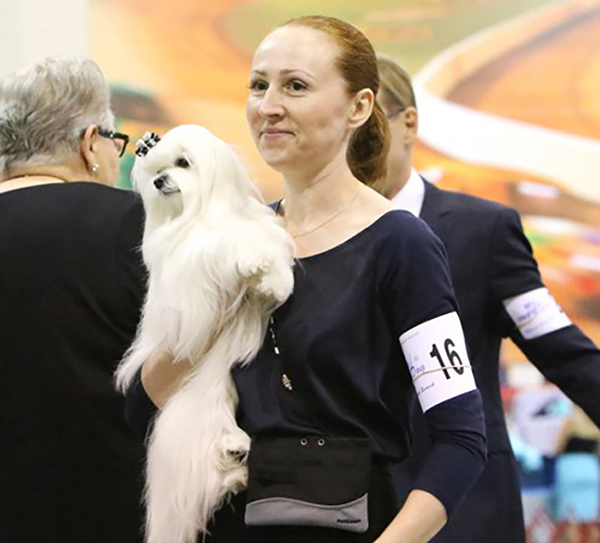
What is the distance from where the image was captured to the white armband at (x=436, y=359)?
1.54 meters

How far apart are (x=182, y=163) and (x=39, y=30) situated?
2726 millimetres

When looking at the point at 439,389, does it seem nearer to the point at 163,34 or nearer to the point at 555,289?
the point at 555,289

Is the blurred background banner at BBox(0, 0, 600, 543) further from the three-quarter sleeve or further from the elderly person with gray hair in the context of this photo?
the three-quarter sleeve

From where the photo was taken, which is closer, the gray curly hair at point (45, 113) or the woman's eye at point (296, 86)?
the woman's eye at point (296, 86)

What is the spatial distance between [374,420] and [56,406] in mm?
880

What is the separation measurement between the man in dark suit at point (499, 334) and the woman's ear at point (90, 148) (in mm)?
688

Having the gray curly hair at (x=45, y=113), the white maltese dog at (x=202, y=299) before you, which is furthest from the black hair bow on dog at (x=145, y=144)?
the gray curly hair at (x=45, y=113)

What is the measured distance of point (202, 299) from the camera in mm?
1581

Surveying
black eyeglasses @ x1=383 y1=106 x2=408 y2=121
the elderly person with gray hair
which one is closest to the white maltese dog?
the elderly person with gray hair

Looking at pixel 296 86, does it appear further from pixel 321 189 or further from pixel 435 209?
pixel 435 209

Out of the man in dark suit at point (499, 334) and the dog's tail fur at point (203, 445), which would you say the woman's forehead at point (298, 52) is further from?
the man in dark suit at point (499, 334)

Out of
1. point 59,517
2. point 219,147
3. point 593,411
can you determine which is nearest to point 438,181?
point 593,411

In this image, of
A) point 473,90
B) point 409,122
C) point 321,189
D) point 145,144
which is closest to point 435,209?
point 409,122

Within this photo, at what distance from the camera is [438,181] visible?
4191 mm
